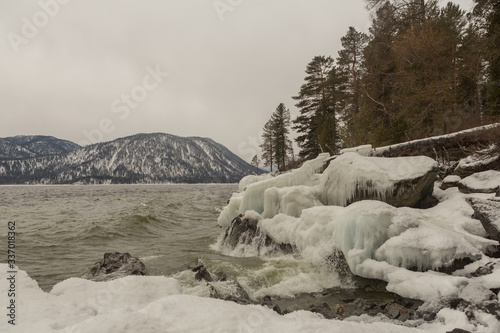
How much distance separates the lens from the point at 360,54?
109 ft

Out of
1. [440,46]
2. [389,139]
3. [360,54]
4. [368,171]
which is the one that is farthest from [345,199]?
[360,54]

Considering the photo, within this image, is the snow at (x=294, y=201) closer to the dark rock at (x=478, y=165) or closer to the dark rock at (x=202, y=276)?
the dark rock at (x=202, y=276)

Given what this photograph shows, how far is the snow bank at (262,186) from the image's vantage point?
42.2ft

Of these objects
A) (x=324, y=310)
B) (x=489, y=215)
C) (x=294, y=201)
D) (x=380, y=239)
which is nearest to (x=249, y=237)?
(x=294, y=201)

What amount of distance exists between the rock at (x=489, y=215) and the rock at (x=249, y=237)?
5331mm

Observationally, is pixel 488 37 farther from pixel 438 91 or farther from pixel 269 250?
pixel 269 250

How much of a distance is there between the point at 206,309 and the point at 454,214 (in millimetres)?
7482

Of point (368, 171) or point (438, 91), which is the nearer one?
point (368, 171)

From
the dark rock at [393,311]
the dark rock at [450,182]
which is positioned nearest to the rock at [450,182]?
the dark rock at [450,182]

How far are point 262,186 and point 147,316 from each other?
10.0 meters

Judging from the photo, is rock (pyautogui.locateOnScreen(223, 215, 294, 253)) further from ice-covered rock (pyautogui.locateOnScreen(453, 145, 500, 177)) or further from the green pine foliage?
the green pine foliage

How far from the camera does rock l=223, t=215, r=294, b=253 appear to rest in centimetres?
976

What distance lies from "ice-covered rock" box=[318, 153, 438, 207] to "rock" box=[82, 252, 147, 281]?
274 inches

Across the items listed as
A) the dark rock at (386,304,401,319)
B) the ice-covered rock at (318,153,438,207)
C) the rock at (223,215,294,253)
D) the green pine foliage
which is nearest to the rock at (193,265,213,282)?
the rock at (223,215,294,253)
